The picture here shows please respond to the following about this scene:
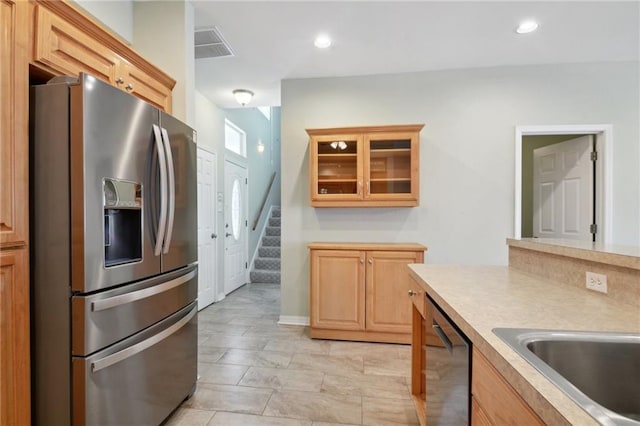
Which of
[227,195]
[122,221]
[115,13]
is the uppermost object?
[115,13]

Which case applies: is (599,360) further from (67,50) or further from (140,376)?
(67,50)

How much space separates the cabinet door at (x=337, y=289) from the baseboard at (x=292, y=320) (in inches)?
16.8

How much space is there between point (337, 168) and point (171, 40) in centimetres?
184

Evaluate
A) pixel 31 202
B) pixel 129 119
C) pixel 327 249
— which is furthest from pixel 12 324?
pixel 327 249

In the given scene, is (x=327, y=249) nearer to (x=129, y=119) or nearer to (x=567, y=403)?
(x=129, y=119)

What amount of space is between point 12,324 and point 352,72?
3.32 metres

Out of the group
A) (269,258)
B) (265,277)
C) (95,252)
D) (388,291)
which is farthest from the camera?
(269,258)

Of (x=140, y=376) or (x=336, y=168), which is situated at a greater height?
(x=336, y=168)

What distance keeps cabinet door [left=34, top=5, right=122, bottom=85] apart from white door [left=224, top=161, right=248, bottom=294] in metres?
2.93

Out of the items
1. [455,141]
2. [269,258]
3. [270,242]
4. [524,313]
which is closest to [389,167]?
[455,141]

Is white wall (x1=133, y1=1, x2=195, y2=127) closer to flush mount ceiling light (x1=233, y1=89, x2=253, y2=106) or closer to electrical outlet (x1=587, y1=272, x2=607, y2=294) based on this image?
flush mount ceiling light (x1=233, y1=89, x2=253, y2=106)

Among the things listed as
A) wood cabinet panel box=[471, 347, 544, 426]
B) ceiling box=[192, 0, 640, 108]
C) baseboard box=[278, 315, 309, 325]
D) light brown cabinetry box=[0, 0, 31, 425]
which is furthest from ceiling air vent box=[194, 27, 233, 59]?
wood cabinet panel box=[471, 347, 544, 426]

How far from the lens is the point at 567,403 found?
557mm

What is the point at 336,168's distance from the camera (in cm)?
325
